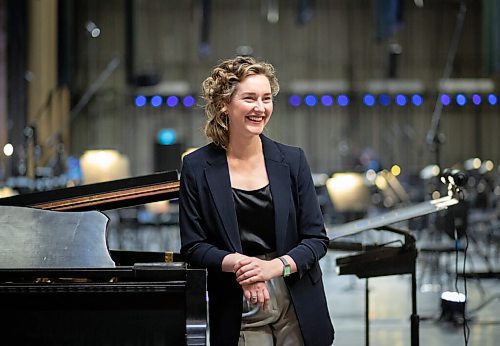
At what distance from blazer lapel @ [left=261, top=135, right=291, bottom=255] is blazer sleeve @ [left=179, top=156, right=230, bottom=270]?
0.17m

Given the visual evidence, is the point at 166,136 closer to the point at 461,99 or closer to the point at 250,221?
the point at 461,99

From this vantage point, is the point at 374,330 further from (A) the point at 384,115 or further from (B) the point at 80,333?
(A) the point at 384,115

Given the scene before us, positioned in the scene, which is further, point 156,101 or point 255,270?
point 156,101

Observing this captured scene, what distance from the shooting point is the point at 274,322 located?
2363 mm

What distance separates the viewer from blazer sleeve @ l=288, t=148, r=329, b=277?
236 cm

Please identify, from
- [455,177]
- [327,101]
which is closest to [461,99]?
[327,101]

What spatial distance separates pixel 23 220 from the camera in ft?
9.33

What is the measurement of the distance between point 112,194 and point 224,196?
1028mm

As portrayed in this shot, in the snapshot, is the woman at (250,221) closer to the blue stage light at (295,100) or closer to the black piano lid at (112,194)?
the black piano lid at (112,194)

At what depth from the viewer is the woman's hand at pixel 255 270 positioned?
2.23m

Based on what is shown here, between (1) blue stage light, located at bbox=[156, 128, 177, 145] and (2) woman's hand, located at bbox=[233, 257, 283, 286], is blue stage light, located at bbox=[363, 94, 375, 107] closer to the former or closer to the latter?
(1) blue stage light, located at bbox=[156, 128, 177, 145]

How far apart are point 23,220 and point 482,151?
17681 mm

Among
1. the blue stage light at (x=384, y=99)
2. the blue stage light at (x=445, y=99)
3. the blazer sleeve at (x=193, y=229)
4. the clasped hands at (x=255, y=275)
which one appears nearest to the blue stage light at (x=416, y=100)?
the blue stage light at (x=445, y=99)

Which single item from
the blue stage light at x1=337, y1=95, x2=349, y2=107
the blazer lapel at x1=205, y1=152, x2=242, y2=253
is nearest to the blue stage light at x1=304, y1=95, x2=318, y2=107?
the blue stage light at x1=337, y1=95, x2=349, y2=107
